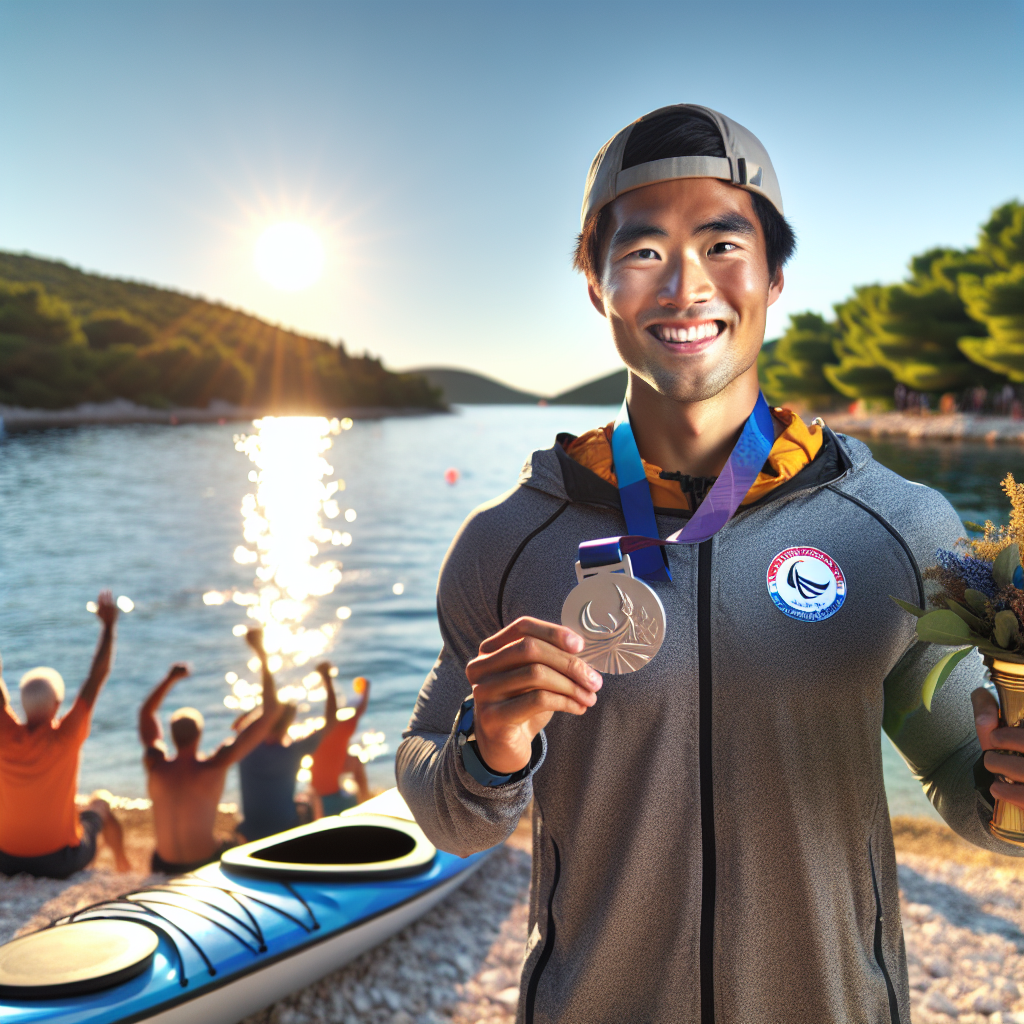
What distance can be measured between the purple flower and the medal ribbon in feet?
1.38

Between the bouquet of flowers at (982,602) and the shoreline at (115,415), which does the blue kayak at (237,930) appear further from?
the shoreline at (115,415)

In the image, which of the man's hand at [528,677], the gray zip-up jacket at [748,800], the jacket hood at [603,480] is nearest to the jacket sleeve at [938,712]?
the gray zip-up jacket at [748,800]

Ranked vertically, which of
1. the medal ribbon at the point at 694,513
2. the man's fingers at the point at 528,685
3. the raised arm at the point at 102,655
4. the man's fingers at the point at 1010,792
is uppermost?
the medal ribbon at the point at 694,513

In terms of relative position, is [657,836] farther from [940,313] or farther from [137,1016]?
[940,313]

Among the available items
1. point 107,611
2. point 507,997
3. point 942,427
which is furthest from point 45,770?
point 942,427

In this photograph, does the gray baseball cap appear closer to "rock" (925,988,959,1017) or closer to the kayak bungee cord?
the kayak bungee cord

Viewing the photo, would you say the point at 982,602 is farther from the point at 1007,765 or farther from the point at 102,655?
the point at 102,655

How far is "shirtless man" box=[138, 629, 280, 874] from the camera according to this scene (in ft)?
19.6

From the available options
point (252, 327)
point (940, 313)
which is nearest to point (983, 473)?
point (940, 313)

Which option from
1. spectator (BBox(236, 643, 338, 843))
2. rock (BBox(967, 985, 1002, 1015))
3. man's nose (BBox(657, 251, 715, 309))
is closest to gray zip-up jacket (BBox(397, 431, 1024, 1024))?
man's nose (BBox(657, 251, 715, 309))

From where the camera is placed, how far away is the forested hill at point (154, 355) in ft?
273

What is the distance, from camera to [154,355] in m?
99.4

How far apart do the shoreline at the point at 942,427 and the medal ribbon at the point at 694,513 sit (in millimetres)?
48954

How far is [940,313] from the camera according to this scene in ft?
174
